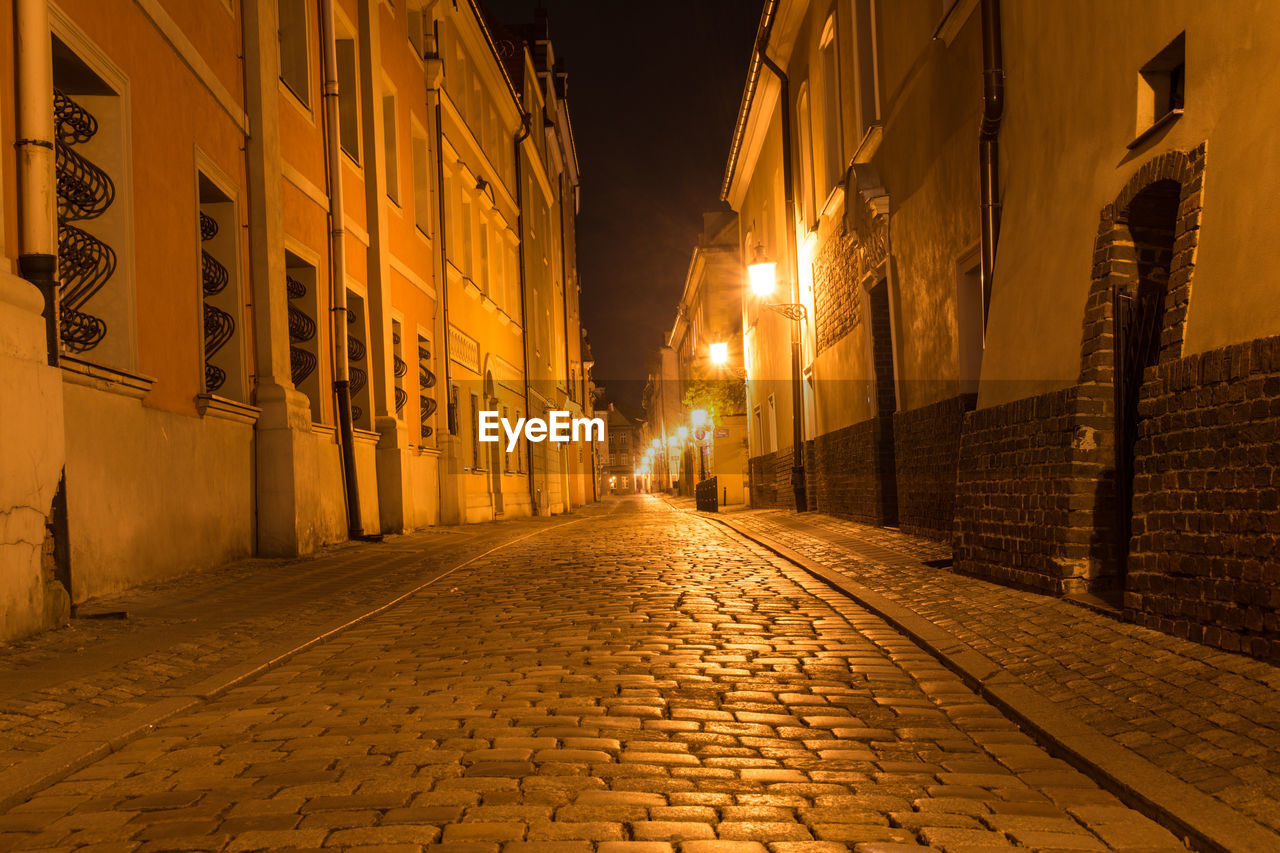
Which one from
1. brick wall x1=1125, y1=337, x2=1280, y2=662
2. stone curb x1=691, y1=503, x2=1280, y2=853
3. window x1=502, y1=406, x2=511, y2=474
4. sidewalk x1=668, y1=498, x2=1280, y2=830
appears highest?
window x1=502, y1=406, x2=511, y2=474

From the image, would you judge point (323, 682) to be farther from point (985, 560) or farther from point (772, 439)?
point (772, 439)

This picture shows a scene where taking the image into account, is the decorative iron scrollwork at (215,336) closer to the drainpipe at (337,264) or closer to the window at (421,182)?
the drainpipe at (337,264)

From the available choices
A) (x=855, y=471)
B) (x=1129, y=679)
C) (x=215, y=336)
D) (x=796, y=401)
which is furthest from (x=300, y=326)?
(x=1129, y=679)

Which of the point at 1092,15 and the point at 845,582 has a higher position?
the point at 1092,15

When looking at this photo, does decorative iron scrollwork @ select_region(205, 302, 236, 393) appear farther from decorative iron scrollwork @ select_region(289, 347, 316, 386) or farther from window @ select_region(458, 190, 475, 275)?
window @ select_region(458, 190, 475, 275)

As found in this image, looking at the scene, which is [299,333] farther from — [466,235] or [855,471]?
[466,235]

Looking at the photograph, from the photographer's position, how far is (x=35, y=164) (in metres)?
7.66

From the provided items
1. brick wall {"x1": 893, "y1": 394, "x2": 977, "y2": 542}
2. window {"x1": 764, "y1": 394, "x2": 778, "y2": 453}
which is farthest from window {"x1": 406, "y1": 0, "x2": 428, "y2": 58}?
brick wall {"x1": 893, "y1": 394, "x2": 977, "y2": 542}

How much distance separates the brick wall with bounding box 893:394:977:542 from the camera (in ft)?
39.0

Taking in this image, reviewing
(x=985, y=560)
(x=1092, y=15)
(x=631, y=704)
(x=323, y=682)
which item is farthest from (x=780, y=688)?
(x=1092, y=15)

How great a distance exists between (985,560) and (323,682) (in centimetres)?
515

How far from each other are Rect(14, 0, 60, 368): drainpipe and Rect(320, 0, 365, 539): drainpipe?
769 cm

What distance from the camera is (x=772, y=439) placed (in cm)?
2816
